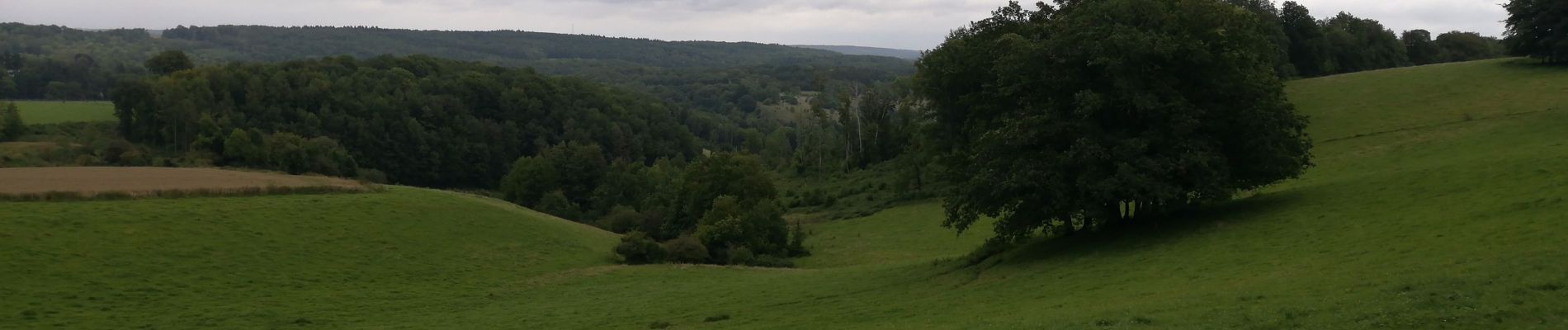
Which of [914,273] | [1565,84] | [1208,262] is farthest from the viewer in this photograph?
[1565,84]

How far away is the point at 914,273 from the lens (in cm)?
3794

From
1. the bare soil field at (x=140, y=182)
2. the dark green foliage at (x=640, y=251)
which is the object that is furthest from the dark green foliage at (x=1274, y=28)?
the bare soil field at (x=140, y=182)

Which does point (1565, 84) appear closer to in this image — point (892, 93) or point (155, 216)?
point (892, 93)

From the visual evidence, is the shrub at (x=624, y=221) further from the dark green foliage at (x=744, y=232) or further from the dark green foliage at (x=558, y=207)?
the dark green foliage at (x=744, y=232)

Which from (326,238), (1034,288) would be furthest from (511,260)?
(1034,288)

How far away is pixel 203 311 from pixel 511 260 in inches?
→ 658

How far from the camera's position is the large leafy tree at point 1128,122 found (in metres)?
33.0

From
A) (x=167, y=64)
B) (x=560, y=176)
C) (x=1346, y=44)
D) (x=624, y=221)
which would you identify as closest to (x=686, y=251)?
(x=624, y=221)

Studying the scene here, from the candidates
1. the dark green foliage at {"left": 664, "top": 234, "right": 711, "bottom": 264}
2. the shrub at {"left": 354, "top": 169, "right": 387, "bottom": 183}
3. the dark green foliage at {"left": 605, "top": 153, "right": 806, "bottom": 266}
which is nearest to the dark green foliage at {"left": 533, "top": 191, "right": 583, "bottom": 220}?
the dark green foliage at {"left": 605, "top": 153, "right": 806, "bottom": 266}

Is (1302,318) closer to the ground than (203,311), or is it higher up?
higher up

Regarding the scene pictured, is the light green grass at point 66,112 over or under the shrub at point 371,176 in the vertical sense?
over

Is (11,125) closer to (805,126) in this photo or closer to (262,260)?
(262,260)

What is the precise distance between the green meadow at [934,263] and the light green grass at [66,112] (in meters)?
83.7

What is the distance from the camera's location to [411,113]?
156m
